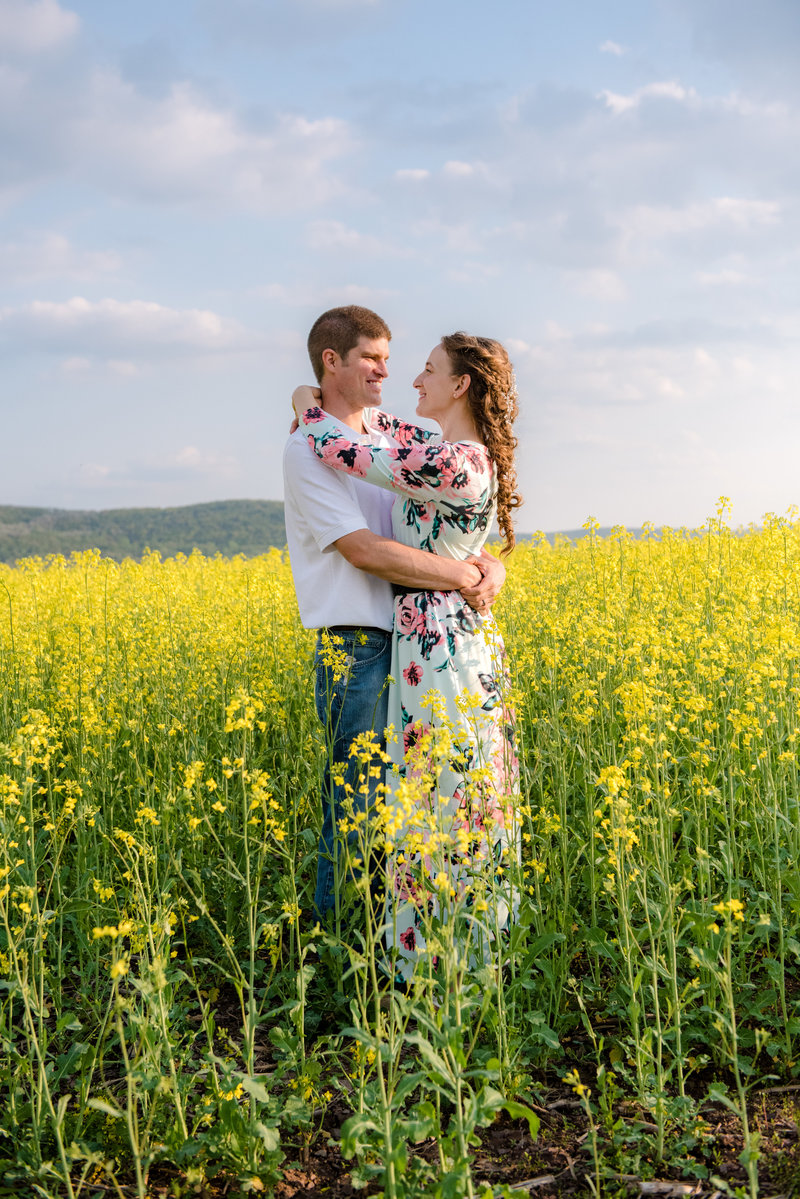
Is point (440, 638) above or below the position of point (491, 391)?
below

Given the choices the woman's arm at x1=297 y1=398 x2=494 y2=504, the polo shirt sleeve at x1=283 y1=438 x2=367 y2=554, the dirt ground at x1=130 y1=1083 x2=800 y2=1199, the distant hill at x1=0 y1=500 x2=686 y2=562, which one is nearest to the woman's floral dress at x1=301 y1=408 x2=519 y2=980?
the woman's arm at x1=297 y1=398 x2=494 y2=504

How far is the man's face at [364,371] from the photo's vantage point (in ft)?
12.4

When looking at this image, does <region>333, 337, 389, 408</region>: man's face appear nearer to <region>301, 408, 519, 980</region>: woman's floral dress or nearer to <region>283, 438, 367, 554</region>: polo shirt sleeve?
<region>301, 408, 519, 980</region>: woman's floral dress

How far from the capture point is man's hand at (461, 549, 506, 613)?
12.4 feet

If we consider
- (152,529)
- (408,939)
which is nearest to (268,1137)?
(408,939)

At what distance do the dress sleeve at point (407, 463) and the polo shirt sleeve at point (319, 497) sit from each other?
92mm

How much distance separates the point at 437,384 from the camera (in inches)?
148

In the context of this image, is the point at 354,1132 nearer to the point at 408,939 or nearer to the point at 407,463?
the point at 408,939

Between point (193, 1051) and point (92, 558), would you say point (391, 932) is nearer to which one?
point (193, 1051)

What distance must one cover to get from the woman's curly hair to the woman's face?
0.10ft

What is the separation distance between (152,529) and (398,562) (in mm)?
117798

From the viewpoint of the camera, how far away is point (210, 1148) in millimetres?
2514

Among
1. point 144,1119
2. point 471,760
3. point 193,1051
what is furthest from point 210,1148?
point 471,760

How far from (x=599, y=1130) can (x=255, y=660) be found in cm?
397
